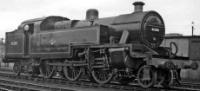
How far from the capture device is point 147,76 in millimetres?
9773

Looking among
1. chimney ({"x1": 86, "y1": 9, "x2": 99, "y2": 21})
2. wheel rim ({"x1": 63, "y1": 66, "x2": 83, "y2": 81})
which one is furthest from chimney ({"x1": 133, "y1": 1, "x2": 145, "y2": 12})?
wheel rim ({"x1": 63, "y1": 66, "x2": 83, "y2": 81})

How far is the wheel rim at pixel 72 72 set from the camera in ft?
40.9

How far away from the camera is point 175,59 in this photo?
10539 mm

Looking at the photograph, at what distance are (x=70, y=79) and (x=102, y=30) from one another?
268cm

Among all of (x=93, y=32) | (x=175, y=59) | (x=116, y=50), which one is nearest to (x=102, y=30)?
(x=93, y=32)

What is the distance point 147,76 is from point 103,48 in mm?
2140

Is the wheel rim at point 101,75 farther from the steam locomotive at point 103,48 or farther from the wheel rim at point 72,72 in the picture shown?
the wheel rim at point 72,72

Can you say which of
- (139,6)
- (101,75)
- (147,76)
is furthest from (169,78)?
(139,6)

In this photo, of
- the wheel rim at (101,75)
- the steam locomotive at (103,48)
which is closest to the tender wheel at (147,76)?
the steam locomotive at (103,48)

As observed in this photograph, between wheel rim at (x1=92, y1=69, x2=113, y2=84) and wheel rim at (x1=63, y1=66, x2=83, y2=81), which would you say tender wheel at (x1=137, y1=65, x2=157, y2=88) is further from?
wheel rim at (x1=63, y1=66, x2=83, y2=81)

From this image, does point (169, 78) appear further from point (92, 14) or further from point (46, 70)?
point (46, 70)

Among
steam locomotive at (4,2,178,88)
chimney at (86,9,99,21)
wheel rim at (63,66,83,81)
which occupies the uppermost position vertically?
chimney at (86,9,99,21)

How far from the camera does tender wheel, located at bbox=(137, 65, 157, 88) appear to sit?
980 centimetres

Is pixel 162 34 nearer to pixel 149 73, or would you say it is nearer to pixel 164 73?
pixel 164 73
